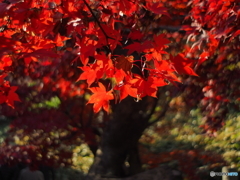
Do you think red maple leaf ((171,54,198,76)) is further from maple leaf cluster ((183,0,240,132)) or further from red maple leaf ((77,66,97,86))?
maple leaf cluster ((183,0,240,132))

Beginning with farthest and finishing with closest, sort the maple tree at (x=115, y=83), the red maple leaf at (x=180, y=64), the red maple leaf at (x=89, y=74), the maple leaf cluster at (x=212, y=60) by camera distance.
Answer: the maple leaf cluster at (x=212, y=60) < the maple tree at (x=115, y=83) < the red maple leaf at (x=89, y=74) < the red maple leaf at (x=180, y=64)

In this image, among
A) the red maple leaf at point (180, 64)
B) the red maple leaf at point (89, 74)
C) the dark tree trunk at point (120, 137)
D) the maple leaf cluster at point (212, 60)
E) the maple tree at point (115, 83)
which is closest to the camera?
the red maple leaf at point (180, 64)

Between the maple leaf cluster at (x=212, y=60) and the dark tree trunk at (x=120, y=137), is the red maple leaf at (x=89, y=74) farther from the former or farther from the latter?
the dark tree trunk at (x=120, y=137)

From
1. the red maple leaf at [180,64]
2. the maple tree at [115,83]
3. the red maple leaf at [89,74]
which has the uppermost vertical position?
the maple tree at [115,83]

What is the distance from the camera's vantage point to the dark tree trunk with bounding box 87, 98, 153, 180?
5492 mm

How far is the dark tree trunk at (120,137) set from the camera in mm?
5492

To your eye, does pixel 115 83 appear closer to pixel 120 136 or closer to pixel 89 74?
pixel 120 136

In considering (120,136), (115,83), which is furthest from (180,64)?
(120,136)

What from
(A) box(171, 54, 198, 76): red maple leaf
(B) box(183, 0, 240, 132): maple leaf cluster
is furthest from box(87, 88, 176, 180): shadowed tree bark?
(A) box(171, 54, 198, 76): red maple leaf

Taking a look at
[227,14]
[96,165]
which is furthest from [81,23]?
[96,165]

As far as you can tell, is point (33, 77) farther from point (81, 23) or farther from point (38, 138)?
point (81, 23)

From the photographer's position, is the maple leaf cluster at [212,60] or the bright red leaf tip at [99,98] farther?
the maple leaf cluster at [212,60]

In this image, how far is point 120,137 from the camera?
18.5ft

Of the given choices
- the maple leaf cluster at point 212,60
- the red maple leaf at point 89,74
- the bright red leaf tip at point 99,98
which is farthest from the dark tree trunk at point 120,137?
→ the red maple leaf at point 89,74
